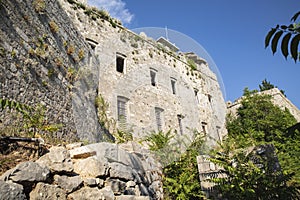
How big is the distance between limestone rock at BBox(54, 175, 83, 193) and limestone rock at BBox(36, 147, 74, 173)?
0.40 feet

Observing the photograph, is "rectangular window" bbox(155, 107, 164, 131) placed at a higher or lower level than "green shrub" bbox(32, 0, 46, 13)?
lower

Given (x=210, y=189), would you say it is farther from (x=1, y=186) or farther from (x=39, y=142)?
(x=1, y=186)

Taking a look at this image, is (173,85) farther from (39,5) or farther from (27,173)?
(27,173)

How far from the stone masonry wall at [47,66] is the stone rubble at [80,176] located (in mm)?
1541

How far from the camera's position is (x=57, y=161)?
146 inches

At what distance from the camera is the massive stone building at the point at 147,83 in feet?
40.1

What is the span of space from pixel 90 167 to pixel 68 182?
0.59 m

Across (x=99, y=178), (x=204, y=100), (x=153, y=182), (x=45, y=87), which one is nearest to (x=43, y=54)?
(x=45, y=87)

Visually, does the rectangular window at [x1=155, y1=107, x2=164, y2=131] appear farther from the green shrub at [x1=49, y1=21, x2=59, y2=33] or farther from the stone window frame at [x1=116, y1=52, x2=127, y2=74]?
the green shrub at [x1=49, y1=21, x2=59, y2=33]

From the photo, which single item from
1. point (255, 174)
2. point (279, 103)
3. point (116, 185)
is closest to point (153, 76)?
point (279, 103)

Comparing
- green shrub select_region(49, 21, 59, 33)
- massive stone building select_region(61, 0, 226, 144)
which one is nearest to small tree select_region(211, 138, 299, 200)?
massive stone building select_region(61, 0, 226, 144)

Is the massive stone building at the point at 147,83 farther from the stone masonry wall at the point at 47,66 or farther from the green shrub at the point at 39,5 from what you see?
the green shrub at the point at 39,5

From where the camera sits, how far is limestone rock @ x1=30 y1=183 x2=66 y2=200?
2.97 meters

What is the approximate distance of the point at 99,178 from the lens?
13.5 ft
